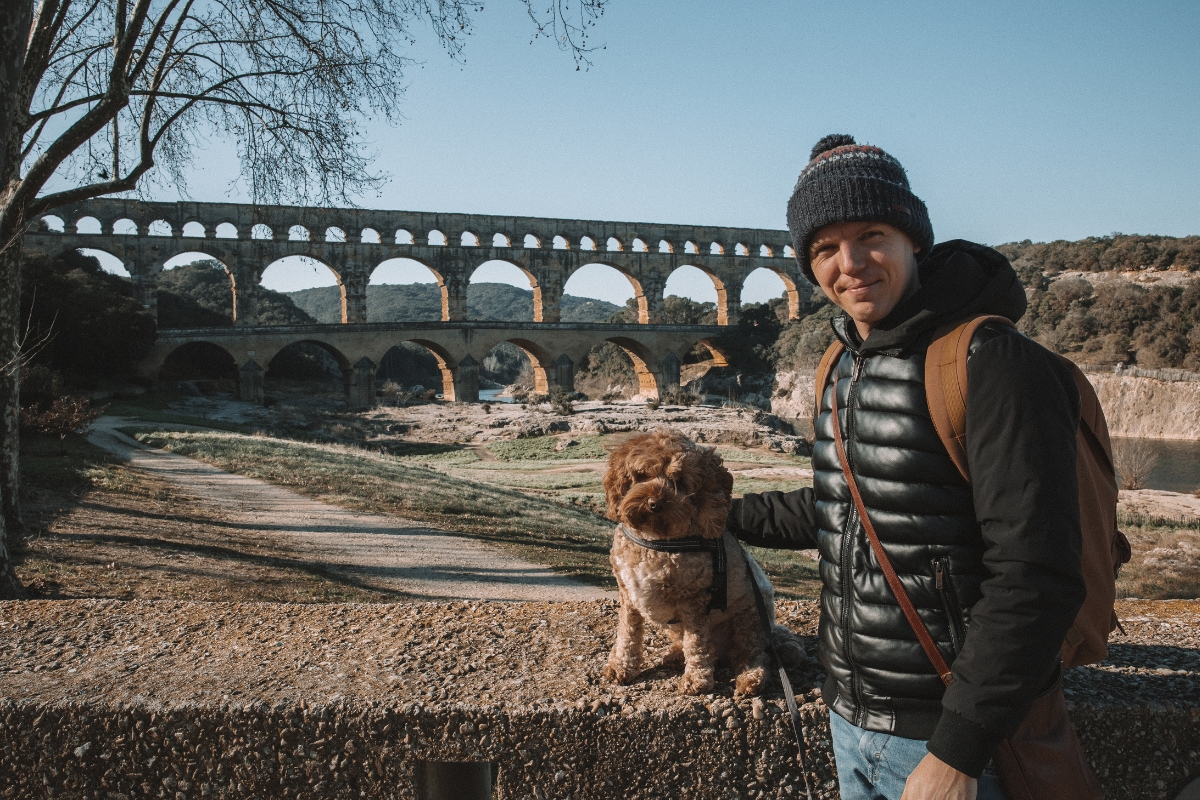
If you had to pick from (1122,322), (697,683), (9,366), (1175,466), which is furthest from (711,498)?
(1122,322)

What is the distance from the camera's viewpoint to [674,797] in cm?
189

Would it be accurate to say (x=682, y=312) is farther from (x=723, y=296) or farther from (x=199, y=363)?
(x=199, y=363)

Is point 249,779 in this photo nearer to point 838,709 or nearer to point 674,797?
point 674,797

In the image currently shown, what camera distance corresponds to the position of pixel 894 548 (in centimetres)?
132

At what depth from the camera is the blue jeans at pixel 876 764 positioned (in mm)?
1339

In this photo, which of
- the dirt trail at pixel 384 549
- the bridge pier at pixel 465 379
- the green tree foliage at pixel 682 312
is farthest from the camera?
the green tree foliage at pixel 682 312

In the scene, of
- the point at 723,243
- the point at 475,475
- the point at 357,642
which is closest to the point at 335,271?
the point at 723,243

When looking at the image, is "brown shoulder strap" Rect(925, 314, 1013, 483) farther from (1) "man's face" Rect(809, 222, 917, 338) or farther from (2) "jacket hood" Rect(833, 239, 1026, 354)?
(1) "man's face" Rect(809, 222, 917, 338)

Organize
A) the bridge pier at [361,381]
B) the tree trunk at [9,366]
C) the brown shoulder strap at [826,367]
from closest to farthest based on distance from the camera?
1. the brown shoulder strap at [826,367]
2. the tree trunk at [9,366]
3. the bridge pier at [361,381]

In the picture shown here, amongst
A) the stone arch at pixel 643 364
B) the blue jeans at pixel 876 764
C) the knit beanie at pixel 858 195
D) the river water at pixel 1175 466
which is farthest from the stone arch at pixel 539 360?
the blue jeans at pixel 876 764

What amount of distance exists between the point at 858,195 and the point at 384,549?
6.98 metres

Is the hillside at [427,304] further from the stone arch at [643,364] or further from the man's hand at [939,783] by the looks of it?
the man's hand at [939,783]

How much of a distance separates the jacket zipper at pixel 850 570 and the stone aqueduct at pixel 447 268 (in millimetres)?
32897

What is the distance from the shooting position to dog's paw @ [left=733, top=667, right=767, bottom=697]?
1946 mm
